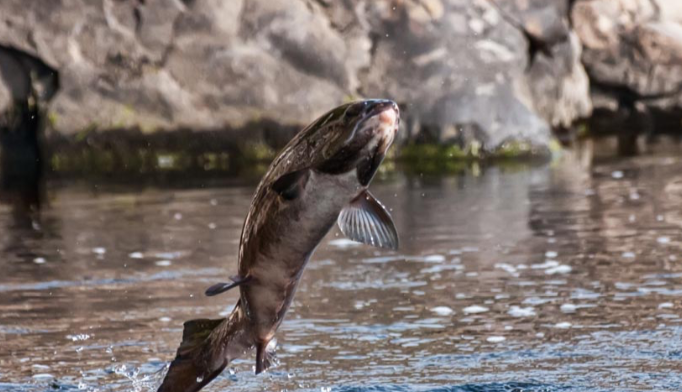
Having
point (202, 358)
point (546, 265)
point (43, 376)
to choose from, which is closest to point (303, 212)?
point (202, 358)

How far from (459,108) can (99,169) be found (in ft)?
14.4

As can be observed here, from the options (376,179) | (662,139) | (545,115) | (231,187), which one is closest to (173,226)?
(231,187)

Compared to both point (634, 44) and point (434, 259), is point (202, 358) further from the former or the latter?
point (634, 44)

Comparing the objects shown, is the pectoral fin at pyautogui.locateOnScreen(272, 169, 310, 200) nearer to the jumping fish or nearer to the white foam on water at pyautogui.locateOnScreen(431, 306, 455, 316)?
the jumping fish

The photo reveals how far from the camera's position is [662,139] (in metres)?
18.3

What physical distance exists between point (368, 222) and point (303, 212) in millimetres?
240

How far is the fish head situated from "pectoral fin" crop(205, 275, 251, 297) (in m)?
0.49

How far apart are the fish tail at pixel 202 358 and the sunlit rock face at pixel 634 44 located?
1521 cm

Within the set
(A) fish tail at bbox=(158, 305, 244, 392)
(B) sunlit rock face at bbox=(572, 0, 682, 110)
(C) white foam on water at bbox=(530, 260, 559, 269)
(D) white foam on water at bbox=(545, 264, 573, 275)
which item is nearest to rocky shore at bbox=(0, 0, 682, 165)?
(B) sunlit rock face at bbox=(572, 0, 682, 110)

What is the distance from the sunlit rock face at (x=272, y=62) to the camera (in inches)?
622

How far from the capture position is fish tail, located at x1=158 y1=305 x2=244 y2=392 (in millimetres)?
4582

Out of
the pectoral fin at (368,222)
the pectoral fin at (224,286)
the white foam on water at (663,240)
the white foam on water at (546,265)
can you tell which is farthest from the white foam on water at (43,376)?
the white foam on water at (663,240)

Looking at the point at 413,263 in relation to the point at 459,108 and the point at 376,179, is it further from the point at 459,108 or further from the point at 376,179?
the point at 459,108

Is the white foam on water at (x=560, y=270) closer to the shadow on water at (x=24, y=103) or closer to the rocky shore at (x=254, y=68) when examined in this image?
the rocky shore at (x=254, y=68)
